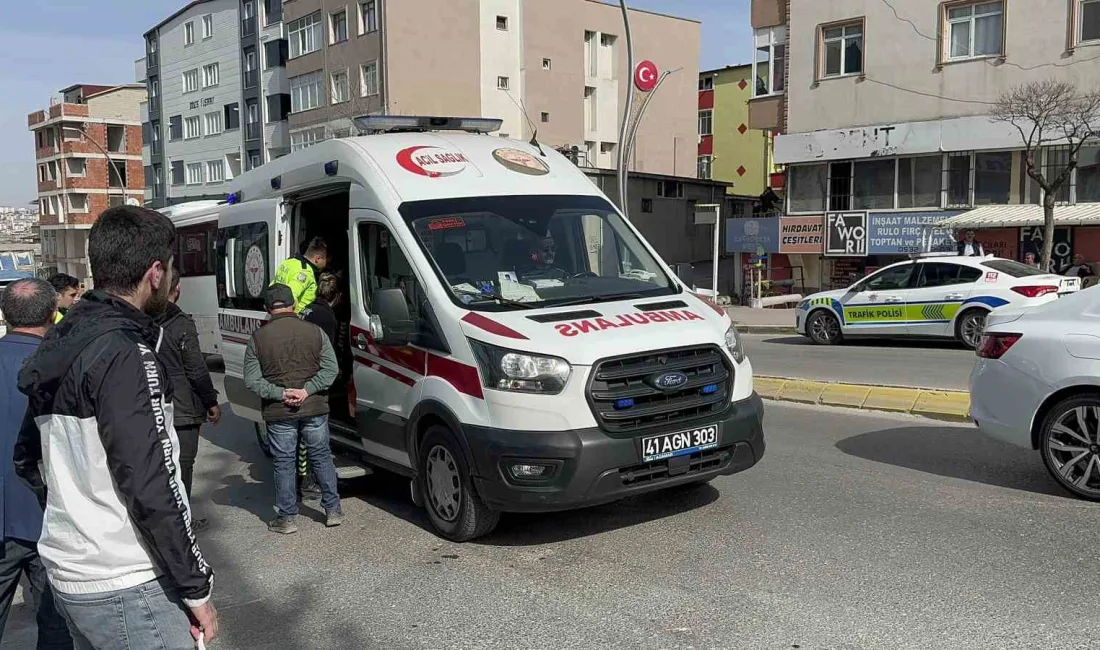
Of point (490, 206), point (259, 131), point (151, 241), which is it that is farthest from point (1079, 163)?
point (259, 131)

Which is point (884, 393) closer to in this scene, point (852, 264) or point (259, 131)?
point (852, 264)

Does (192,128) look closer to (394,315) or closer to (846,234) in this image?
(846,234)

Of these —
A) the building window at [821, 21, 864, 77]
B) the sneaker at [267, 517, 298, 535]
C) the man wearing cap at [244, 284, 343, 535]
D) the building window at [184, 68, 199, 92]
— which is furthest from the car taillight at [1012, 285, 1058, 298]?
the building window at [184, 68, 199, 92]

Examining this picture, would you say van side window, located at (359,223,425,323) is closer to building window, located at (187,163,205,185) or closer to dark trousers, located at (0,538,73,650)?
dark trousers, located at (0,538,73,650)

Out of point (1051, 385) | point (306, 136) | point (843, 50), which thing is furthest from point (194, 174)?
point (1051, 385)

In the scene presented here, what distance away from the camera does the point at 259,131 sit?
59656 millimetres

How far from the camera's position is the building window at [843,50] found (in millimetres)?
29266

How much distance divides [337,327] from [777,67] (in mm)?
27922

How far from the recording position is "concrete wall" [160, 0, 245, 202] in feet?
205

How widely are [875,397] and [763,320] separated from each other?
14951 millimetres

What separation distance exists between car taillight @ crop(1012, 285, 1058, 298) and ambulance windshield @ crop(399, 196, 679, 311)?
422 inches

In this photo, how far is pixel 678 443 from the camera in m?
5.61

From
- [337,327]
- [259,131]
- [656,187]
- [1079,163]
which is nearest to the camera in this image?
[337,327]

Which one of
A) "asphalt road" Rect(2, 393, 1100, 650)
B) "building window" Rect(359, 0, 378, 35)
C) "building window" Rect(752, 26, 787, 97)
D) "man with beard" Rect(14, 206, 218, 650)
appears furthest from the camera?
"building window" Rect(359, 0, 378, 35)
